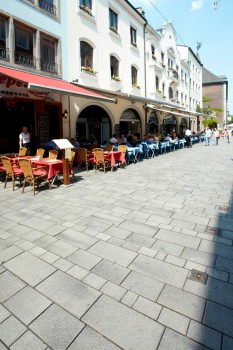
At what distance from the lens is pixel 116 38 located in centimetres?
1523

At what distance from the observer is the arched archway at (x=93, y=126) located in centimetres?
1374

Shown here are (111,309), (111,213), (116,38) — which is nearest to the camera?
(111,309)

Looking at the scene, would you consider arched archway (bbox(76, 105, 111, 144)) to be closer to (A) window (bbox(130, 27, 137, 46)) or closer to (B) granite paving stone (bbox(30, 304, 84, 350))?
(A) window (bbox(130, 27, 137, 46))

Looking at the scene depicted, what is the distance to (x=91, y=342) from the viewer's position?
2.00 meters

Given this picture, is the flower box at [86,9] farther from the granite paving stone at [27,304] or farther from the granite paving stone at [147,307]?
the granite paving stone at [147,307]

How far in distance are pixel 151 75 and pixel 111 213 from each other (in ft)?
57.4

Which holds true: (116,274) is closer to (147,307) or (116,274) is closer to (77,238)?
(147,307)

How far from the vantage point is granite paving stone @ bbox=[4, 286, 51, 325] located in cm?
228

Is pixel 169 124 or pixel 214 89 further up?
pixel 214 89

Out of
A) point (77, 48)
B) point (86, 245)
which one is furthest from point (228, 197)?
point (77, 48)

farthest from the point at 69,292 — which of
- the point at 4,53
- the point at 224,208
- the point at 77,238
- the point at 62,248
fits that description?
the point at 4,53

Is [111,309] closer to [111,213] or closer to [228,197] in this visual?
[111,213]

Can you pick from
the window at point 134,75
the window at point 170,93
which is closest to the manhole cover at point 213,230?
the window at point 134,75

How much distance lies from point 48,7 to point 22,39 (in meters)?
2.24
